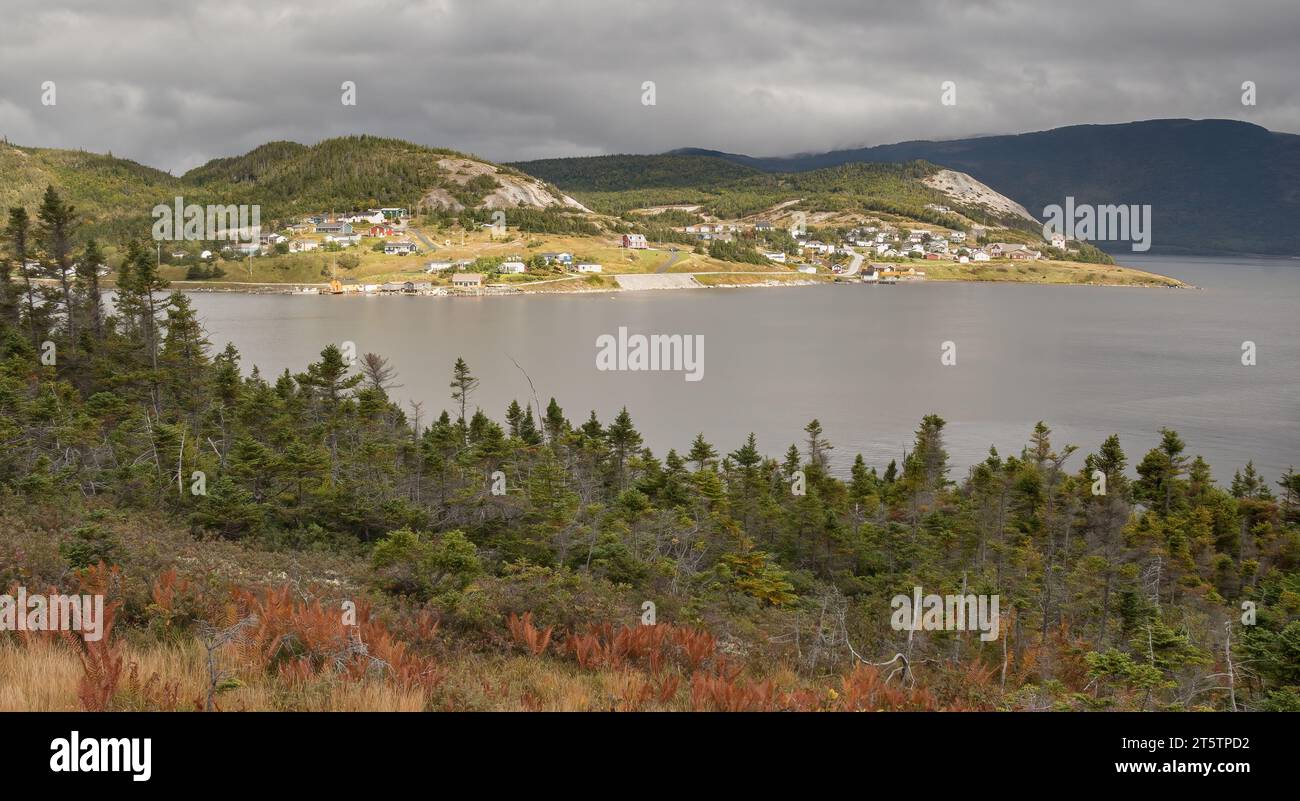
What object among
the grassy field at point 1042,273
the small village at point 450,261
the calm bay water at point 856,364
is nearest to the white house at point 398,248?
the small village at point 450,261

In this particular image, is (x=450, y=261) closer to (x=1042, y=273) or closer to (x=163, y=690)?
(x=1042, y=273)

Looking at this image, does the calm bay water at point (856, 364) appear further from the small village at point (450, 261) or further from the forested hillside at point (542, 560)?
the small village at point (450, 261)

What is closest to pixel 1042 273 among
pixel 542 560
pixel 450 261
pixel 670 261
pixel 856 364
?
pixel 670 261

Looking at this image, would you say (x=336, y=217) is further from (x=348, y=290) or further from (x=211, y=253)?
(x=348, y=290)

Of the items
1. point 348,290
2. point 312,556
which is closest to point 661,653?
point 312,556

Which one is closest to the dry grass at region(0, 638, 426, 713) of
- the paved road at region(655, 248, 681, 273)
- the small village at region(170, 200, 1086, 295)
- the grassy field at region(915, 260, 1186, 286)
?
the small village at region(170, 200, 1086, 295)

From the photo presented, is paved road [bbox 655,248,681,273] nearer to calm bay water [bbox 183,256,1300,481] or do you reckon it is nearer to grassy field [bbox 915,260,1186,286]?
calm bay water [bbox 183,256,1300,481]
